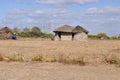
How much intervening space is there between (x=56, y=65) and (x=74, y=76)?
437 cm

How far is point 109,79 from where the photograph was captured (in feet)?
51.5

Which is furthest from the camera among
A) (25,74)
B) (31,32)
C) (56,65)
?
(31,32)

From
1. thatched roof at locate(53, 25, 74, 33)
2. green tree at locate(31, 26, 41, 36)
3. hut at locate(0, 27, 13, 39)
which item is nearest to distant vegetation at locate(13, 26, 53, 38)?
green tree at locate(31, 26, 41, 36)

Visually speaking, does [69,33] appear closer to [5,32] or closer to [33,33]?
[5,32]

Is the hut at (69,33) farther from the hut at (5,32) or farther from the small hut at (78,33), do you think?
the hut at (5,32)

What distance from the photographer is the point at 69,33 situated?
8081 centimetres

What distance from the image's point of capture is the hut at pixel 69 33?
264ft

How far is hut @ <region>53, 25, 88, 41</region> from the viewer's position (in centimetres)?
8056

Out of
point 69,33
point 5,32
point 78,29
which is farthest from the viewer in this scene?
point 5,32

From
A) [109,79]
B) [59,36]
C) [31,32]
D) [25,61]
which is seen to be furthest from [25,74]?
[31,32]

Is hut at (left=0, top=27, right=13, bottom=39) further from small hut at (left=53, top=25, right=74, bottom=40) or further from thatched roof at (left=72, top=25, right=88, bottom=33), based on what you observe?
thatched roof at (left=72, top=25, right=88, bottom=33)

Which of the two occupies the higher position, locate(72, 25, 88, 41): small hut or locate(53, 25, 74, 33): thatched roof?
locate(53, 25, 74, 33): thatched roof

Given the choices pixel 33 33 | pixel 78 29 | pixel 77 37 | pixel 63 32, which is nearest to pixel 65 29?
pixel 63 32

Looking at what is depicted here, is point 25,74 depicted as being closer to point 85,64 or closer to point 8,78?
point 8,78
